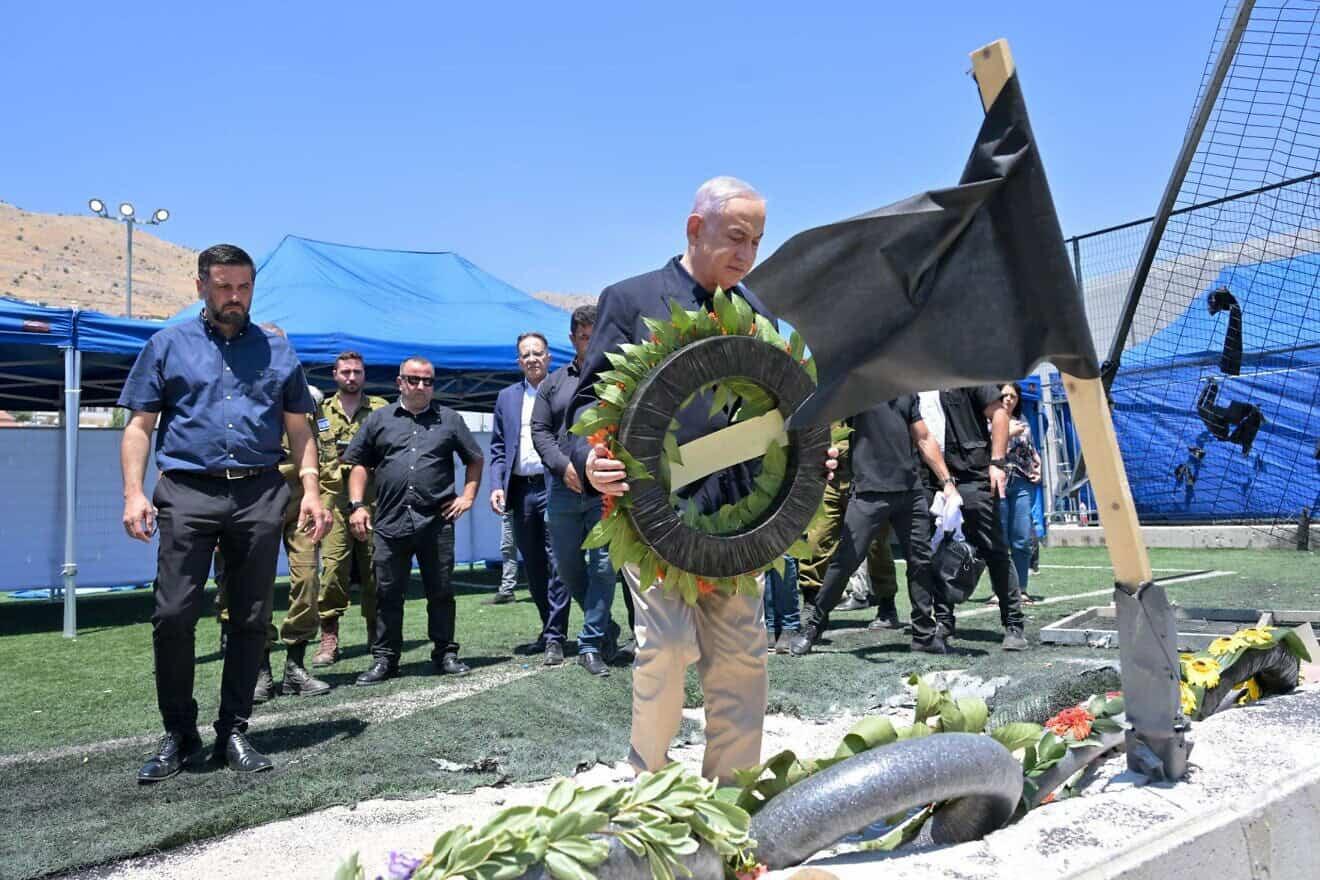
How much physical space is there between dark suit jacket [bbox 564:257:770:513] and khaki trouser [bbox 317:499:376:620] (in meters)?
4.49

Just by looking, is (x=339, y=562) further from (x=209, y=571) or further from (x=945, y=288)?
(x=945, y=288)

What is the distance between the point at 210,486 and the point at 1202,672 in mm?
3892

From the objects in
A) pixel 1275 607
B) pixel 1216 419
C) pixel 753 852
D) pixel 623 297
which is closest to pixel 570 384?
pixel 623 297

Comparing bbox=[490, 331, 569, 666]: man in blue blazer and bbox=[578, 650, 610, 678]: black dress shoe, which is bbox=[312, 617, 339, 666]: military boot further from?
bbox=[578, 650, 610, 678]: black dress shoe

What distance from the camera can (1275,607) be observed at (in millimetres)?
8258

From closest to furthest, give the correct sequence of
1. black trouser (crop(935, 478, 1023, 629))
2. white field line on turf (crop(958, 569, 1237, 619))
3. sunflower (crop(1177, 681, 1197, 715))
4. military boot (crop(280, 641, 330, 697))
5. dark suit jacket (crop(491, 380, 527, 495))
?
sunflower (crop(1177, 681, 1197, 715)) → military boot (crop(280, 641, 330, 697)) → black trouser (crop(935, 478, 1023, 629)) → dark suit jacket (crop(491, 380, 527, 495)) → white field line on turf (crop(958, 569, 1237, 619))

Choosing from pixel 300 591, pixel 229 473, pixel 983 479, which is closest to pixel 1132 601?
pixel 229 473

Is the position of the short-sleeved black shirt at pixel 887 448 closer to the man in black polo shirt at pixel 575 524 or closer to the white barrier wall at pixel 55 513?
the man in black polo shirt at pixel 575 524

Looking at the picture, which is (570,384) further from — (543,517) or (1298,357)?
(1298,357)

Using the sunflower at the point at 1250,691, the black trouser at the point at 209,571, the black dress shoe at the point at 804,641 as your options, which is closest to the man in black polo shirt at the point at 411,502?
the black trouser at the point at 209,571

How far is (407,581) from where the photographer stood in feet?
22.3

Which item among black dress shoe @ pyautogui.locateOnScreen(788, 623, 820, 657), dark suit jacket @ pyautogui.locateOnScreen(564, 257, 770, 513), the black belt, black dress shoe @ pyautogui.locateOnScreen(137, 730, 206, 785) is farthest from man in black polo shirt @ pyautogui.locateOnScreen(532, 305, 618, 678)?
dark suit jacket @ pyautogui.locateOnScreen(564, 257, 770, 513)

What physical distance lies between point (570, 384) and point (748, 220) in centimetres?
366

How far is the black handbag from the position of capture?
6.83m
